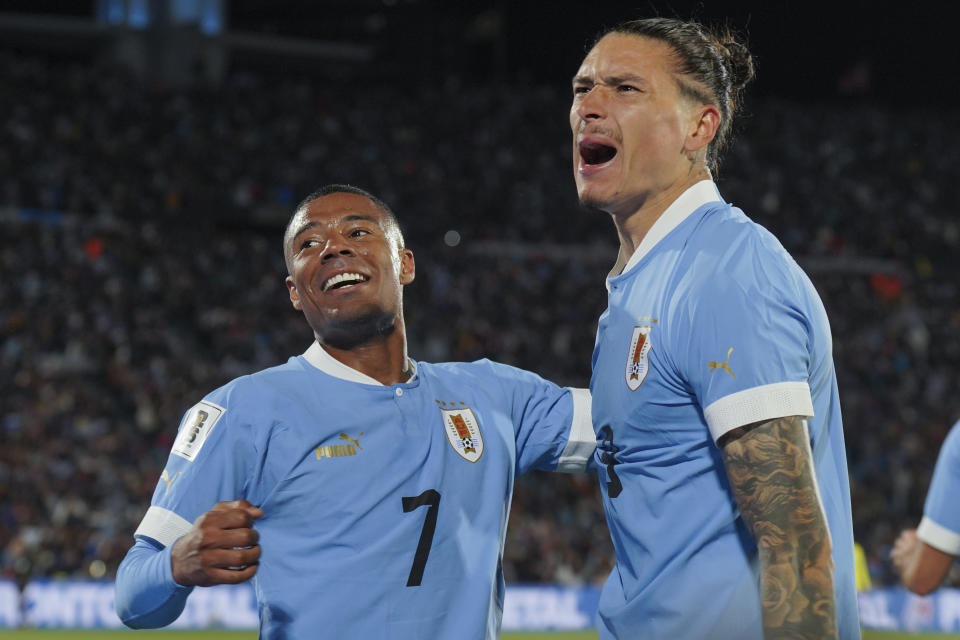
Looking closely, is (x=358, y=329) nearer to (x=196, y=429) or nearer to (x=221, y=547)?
(x=196, y=429)

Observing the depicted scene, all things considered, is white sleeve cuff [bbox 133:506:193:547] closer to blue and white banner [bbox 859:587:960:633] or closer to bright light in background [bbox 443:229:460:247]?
blue and white banner [bbox 859:587:960:633]

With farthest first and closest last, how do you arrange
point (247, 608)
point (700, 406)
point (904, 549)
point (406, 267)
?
point (247, 608) < point (904, 549) < point (406, 267) < point (700, 406)

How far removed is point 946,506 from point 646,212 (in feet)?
7.70

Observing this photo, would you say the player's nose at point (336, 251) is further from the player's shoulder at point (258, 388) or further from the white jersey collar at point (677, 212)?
the white jersey collar at point (677, 212)

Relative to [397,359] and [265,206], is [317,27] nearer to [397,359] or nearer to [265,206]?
[265,206]

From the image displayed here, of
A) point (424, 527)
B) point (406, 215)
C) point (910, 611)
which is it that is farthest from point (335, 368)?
point (406, 215)

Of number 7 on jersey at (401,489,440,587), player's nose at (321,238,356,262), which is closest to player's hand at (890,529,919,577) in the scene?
number 7 on jersey at (401,489,440,587)

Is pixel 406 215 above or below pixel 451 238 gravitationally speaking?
above

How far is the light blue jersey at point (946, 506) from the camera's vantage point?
4.34 metres

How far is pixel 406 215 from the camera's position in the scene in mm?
26000

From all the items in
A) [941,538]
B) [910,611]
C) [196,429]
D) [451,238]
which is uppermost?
[451,238]

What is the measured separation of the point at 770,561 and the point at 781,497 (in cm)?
13

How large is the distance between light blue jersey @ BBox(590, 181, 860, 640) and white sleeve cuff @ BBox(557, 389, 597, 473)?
0.76 m

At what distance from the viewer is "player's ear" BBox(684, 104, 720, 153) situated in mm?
2758
